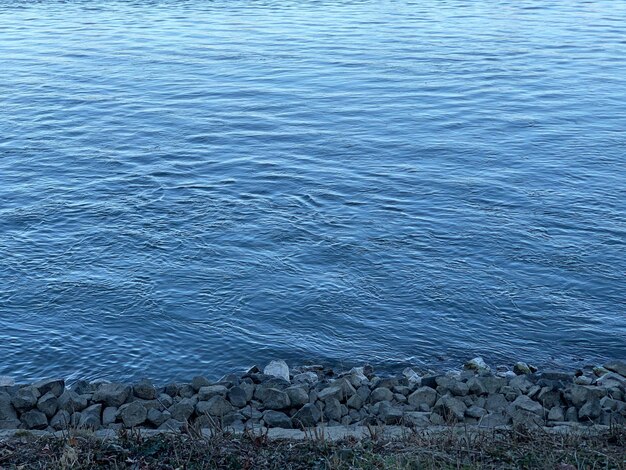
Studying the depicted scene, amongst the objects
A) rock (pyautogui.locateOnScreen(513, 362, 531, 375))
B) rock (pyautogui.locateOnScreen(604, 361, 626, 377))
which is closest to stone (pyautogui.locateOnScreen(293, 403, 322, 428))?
rock (pyautogui.locateOnScreen(513, 362, 531, 375))

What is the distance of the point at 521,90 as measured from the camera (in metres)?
19.5

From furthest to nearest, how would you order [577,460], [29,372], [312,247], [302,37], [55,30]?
1. [55,30]
2. [302,37]
3. [312,247]
4. [29,372]
5. [577,460]

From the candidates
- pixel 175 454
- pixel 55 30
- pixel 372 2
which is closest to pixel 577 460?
pixel 175 454

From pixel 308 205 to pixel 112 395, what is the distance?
5.80 meters

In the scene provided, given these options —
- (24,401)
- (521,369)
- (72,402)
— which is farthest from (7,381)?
(521,369)

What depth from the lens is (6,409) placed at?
770cm

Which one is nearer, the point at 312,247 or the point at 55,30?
the point at 312,247

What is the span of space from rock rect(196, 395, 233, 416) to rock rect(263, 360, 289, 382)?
3.43 ft

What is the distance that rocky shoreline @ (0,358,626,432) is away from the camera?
7586 millimetres

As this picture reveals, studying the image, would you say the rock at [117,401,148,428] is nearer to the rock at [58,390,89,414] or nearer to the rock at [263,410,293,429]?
the rock at [58,390,89,414]

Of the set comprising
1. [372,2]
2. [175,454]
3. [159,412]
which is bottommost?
[372,2]

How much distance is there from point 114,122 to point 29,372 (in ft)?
28.9

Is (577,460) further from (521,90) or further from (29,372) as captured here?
(521,90)

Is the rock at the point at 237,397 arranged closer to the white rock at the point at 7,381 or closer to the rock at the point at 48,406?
the rock at the point at 48,406
